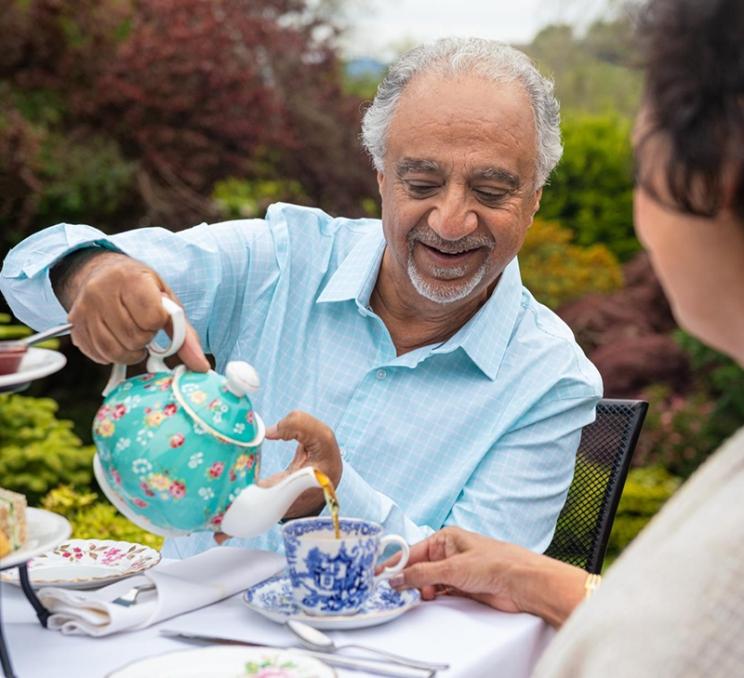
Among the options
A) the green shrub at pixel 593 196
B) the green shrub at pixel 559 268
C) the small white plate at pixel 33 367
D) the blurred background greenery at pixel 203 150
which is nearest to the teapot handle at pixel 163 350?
the small white plate at pixel 33 367

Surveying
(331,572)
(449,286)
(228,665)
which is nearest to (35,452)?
(449,286)

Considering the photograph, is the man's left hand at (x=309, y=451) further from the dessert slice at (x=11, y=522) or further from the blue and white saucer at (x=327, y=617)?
the dessert slice at (x=11, y=522)

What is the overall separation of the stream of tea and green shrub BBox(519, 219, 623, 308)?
25.9ft

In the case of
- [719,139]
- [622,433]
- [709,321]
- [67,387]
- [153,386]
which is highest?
[719,139]

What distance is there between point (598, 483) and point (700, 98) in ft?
5.00

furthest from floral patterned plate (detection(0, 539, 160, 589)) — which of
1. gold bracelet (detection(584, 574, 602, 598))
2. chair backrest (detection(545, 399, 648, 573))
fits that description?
chair backrest (detection(545, 399, 648, 573))

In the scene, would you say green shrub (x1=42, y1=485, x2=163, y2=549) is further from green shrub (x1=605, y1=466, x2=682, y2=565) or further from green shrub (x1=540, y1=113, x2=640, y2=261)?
green shrub (x1=540, y1=113, x2=640, y2=261)

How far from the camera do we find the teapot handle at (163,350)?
1619mm

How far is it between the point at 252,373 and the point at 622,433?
1.16m

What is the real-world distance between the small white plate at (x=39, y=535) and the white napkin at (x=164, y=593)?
0.15m

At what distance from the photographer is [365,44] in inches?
440

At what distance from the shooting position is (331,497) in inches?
66.4

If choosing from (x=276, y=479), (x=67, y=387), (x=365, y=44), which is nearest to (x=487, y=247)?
(x=276, y=479)

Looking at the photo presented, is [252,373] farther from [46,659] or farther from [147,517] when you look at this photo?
[46,659]
